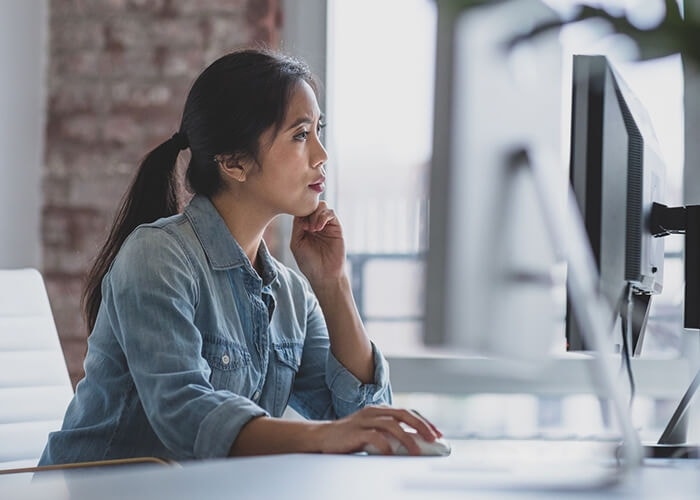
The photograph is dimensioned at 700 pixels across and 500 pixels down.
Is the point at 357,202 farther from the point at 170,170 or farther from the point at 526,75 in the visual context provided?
the point at 526,75

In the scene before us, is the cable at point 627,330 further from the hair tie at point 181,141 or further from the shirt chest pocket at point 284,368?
the hair tie at point 181,141

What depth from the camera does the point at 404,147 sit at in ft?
8.54

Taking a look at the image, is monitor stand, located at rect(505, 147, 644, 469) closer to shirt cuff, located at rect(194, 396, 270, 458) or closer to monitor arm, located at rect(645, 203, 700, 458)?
monitor arm, located at rect(645, 203, 700, 458)

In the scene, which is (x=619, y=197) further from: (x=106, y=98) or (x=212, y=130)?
(x=106, y=98)

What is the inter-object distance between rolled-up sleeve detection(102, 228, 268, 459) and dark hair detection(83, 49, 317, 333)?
27 cm

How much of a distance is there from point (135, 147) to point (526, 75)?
6.37ft

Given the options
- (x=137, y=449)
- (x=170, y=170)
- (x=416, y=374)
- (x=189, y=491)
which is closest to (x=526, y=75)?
(x=189, y=491)

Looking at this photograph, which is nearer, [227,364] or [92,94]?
[227,364]

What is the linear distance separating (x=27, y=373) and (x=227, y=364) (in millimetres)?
528

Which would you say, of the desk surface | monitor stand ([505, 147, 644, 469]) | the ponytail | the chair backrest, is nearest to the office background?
the chair backrest

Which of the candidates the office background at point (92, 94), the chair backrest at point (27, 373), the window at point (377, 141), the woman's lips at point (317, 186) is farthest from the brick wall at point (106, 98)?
the woman's lips at point (317, 186)

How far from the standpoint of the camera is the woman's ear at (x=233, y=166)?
1.68 metres

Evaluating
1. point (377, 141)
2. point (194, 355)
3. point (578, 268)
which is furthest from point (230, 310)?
point (377, 141)

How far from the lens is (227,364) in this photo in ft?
4.79
